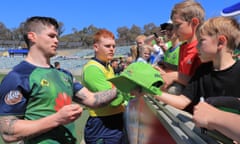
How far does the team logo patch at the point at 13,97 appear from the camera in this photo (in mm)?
2371

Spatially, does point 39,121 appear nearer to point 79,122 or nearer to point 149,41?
point 149,41

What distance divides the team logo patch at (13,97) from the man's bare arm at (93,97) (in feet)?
2.30

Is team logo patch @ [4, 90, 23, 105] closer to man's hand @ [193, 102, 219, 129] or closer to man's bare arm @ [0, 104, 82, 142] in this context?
man's bare arm @ [0, 104, 82, 142]

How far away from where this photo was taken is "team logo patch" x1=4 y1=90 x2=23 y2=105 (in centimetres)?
237

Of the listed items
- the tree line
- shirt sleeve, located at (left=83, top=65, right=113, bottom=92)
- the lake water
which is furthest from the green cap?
the tree line

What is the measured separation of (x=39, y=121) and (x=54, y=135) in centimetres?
23

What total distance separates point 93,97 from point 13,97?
93 cm

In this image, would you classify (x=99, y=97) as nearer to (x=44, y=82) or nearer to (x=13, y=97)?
(x=44, y=82)

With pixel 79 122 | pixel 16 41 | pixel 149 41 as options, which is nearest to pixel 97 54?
pixel 149 41

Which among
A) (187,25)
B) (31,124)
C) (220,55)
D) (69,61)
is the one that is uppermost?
(187,25)

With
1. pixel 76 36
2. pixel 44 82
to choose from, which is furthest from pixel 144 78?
pixel 76 36

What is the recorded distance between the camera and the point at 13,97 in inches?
93.3

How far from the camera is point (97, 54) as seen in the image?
4055 millimetres

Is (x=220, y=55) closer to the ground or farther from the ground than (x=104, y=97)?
farther from the ground
